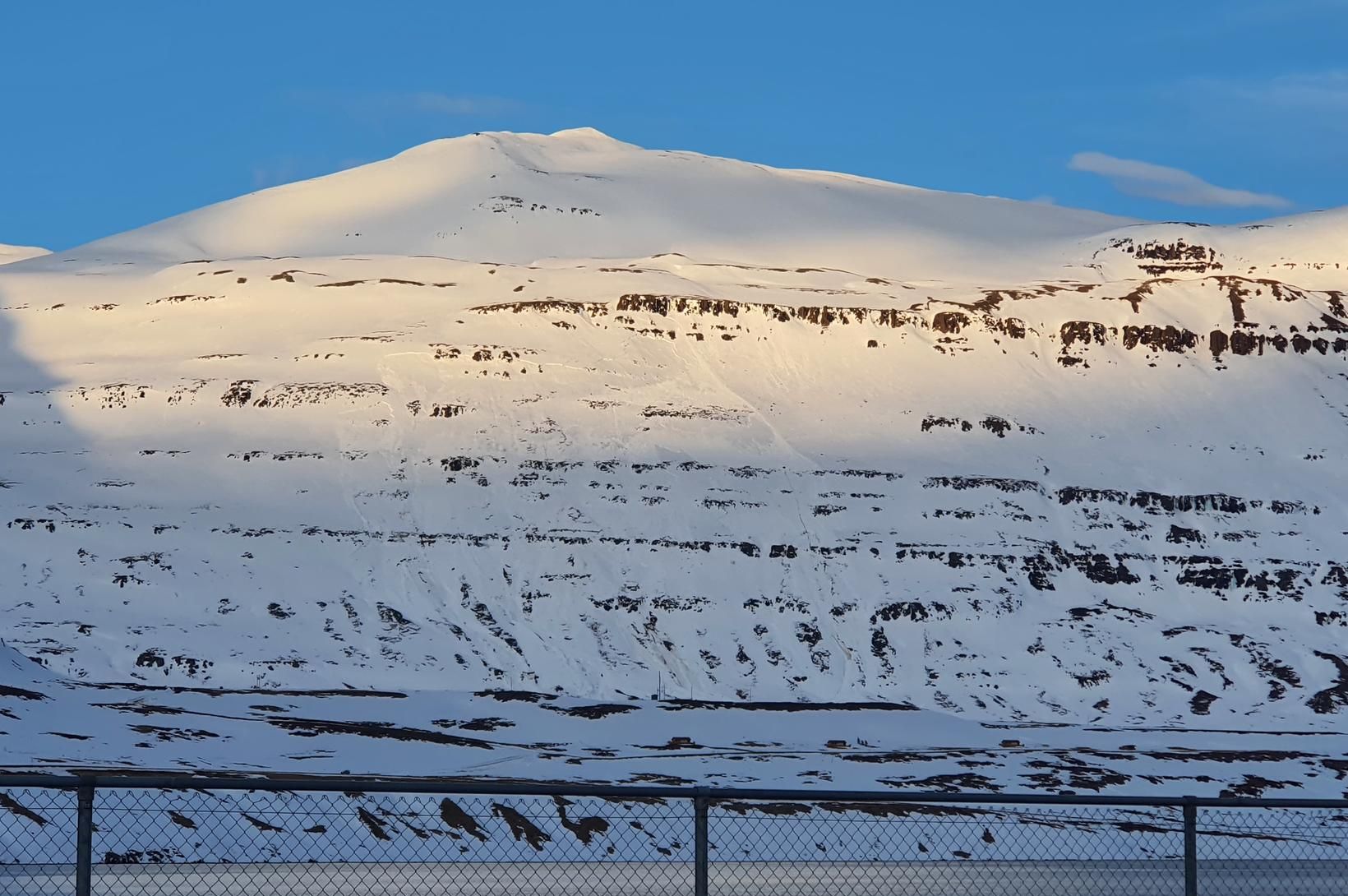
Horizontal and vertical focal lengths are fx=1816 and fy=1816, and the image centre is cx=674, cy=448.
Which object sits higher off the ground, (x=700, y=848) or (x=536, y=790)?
(x=536, y=790)

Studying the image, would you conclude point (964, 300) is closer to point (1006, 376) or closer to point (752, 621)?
point (1006, 376)

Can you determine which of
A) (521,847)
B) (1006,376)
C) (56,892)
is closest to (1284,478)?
(1006,376)

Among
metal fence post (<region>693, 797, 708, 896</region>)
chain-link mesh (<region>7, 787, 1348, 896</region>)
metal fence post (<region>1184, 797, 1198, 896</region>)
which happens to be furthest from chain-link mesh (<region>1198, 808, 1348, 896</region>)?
metal fence post (<region>693, 797, 708, 896</region>)

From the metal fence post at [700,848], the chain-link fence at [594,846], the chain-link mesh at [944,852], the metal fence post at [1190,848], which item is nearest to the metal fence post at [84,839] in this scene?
the chain-link fence at [594,846]

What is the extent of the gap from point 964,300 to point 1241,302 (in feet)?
74.2

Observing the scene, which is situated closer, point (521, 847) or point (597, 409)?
point (521, 847)

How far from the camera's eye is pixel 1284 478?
417ft

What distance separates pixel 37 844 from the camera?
97.6 feet

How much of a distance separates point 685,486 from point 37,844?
288ft

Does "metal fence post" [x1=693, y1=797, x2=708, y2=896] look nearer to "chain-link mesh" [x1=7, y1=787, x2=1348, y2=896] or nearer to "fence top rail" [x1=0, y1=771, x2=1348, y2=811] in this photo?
"fence top rail" [x1=0, y1=771, x2=1348, y2=811]

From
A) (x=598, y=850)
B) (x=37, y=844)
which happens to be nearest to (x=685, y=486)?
(x=598, y=850)

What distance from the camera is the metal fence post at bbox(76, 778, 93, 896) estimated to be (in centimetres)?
1336

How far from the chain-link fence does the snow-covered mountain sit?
50395 millimetres

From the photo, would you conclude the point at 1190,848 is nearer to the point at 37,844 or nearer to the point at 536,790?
the point at 536,790
